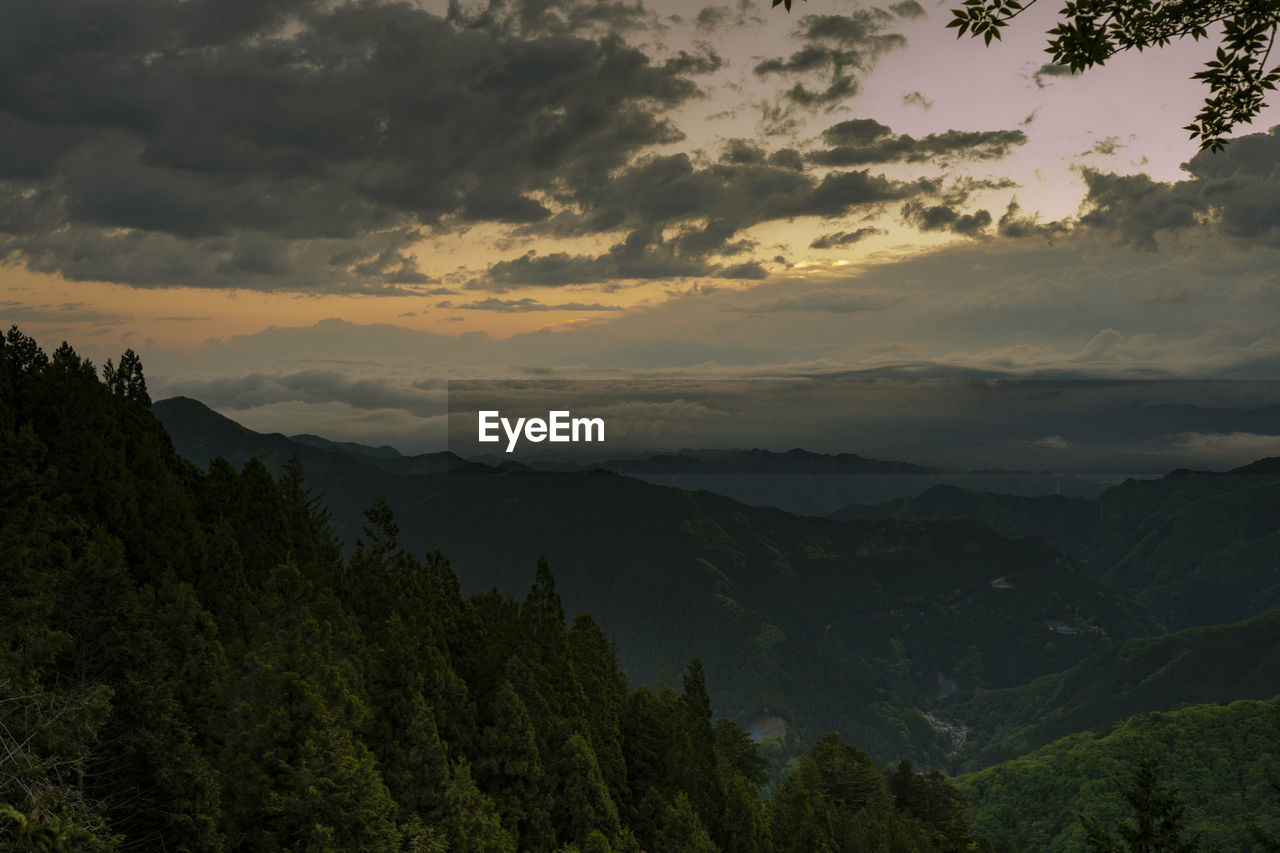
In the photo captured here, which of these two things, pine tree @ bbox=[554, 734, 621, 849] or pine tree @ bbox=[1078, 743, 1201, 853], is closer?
pine tree @ bbox=[1078, 743, 1201, 853]

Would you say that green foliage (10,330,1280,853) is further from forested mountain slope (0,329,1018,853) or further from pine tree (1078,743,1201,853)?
pine tree (1078,743,1201,853)

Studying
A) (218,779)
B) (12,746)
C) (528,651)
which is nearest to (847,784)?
(528,651)

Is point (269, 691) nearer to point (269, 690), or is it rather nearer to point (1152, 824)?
point (269, 690)

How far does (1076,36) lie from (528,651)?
6385cm

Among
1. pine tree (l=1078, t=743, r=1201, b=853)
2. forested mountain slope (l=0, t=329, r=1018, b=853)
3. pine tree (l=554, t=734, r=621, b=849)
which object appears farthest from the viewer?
pine tree (l=554, t=734, r=621, b=849)

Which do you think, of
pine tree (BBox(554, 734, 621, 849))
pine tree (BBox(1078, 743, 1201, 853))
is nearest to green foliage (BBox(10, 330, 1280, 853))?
pine tree (BBox(554, 734, 621, 849))

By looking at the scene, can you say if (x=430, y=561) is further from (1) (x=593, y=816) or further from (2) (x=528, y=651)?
(1) (x=593, y=816)

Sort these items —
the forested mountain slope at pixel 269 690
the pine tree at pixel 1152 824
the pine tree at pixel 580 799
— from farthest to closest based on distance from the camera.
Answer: the pine tree at pixel 580 799 → the pine tree at pixel 1152 824 → the forested mountain slope at pixel 269 690

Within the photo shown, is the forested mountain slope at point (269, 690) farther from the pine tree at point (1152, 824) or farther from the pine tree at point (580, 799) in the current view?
the pine tree at point (1152, 824)

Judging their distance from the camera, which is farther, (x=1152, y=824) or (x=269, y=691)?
(x=269, y=691)

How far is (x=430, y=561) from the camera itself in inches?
3167

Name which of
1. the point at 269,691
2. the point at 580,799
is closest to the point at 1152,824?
the point at 580,799

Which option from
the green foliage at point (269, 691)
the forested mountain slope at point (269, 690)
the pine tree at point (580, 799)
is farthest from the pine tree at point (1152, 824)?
the pine tree at point (580, 799)

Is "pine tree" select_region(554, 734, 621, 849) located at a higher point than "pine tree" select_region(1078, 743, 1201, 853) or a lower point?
lower
